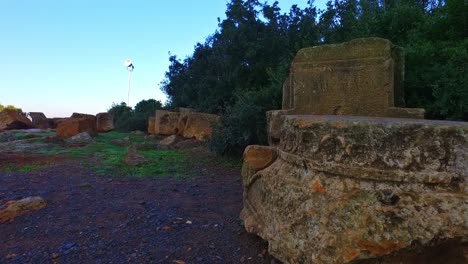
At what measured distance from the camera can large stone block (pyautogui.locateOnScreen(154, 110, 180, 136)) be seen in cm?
1152

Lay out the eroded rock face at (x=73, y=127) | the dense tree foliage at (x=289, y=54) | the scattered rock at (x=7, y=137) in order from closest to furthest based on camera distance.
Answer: the dense tree foliage at (x=289, y=54) → the scattered rock at (x=7, y=137) → the eroded rock face at (x=73, y=127)

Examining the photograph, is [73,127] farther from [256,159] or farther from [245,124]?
[256,159]

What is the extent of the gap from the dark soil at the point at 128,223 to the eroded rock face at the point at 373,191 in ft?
2.32

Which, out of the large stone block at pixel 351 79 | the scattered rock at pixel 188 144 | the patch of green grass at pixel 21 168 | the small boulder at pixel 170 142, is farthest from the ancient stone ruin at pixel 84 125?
the large stone block at pixel 351 79

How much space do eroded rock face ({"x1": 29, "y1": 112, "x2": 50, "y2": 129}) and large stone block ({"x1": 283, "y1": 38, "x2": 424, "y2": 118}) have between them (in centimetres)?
1442

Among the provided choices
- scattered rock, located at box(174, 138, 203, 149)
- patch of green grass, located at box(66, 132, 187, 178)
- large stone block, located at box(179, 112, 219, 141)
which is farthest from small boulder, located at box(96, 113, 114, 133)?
scattered rock, located at box(174, 138, 203, 149)

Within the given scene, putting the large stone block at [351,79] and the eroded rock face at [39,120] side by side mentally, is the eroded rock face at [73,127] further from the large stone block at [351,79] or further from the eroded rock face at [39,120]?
the large stone block at [351,79]

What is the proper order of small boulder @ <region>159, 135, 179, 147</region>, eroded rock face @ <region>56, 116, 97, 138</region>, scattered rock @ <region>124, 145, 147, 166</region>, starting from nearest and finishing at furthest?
1. scattered rock @ <region>124, 145, 147, 166</region>
2. small boulder @ <region>159, 135, 179, 147</region>
3. eroded rock face @ <region>56, 116, 97, 138</region>

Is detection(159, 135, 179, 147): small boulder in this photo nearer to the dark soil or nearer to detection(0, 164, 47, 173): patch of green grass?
detection(0, 164, 47, 173): patch of green grass

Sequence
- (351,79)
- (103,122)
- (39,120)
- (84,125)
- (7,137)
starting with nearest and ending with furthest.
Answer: (351,79) < (7,137) < (84,125) < (103,122) < (39,120)

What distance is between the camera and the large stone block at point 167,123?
11516 mm

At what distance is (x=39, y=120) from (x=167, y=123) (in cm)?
743

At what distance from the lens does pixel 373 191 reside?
6.69ft

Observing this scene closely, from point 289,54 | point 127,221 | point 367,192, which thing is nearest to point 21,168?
point 127,221
